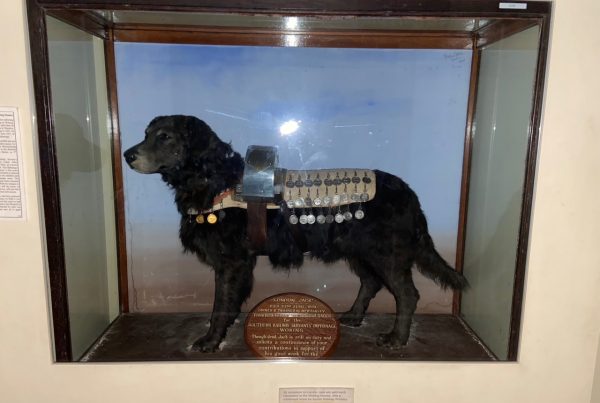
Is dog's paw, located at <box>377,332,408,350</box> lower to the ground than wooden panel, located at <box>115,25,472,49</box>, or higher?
lower

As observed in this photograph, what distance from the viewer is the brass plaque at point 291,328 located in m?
1.30

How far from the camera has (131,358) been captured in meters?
1.26

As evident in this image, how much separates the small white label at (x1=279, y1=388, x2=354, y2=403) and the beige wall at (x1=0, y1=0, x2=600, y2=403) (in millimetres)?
22

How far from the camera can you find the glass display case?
4.22 ft

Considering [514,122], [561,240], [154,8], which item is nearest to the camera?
[154,8]

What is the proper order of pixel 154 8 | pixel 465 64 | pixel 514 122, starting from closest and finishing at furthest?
pixel 154 8 < pixel 514 122 < pixel 465 64

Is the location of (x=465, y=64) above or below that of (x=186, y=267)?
above

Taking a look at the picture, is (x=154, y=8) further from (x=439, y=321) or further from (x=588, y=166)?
(x=439, y=321)

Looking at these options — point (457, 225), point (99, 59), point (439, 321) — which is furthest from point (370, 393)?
point (99, 59)

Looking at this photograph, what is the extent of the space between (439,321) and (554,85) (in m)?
0.92

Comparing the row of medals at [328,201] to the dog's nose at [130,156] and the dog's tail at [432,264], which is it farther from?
the dog's nose at [130,156]

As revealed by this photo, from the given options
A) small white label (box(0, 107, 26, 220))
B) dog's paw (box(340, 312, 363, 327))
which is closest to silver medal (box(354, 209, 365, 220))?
dog's paw (box(340, 312, 363, 327))

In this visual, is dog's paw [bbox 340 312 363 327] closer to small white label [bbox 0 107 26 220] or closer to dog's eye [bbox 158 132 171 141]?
dog's eye [bbox 158 132 171 141]

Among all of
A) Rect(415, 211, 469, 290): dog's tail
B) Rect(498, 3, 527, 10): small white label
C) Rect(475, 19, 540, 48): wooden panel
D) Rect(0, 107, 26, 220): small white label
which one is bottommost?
Rect(415, 211, 469, 290): dog's tail
